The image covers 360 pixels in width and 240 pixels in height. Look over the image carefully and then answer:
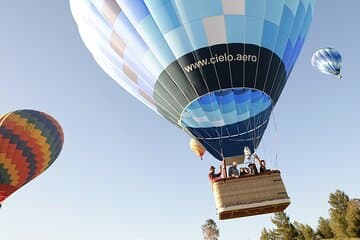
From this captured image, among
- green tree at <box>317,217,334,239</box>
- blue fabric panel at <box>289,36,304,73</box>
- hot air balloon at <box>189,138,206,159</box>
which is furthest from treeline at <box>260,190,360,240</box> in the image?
blue fabric panel at <box>289,36,304,73</box>

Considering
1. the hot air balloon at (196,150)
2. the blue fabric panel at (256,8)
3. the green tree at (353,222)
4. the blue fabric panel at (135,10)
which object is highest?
the green tree at (353,222)

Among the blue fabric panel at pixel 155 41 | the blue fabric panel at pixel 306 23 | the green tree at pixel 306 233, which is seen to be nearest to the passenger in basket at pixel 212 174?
the blue fabric panel at pixel 155 41

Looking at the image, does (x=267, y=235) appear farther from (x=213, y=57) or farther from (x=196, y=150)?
(x=213, y=57)

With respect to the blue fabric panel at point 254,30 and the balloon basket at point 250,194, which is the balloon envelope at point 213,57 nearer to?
the blue fabric panel at point 254,30

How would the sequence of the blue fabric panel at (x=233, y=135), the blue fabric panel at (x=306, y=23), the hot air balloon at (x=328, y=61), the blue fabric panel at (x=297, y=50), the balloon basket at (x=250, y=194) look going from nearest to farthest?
the balloon basket at (x=250, y=194) < the blue fabric panel at (x=233, y=135) < the blue fabric panel at (x=297, y=50) < the blue fabric panel at (x=306, y=23) < the hot air balloon at (x=328, y=61)

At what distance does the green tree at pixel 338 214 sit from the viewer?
40.3 metres

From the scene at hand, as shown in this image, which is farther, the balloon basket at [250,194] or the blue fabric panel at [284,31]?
the blue fabric panel at [284,31]

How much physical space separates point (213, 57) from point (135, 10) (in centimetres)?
251

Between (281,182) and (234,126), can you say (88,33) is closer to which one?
(234,126)

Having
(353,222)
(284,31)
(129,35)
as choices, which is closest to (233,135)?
(284,31)

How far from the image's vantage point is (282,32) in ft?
32.7

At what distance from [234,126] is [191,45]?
240cm

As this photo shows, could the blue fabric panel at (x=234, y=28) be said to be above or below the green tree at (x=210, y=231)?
below

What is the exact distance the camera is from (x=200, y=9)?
361 inches
